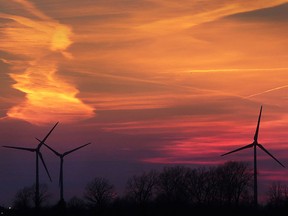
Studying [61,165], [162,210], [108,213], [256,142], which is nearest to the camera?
[256,142]

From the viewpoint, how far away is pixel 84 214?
15625 centimetres

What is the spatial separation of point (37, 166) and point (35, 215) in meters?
27.3

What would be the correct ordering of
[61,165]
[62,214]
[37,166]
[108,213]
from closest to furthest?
[37,166]
[61,165]
[62,214]
[108,213]

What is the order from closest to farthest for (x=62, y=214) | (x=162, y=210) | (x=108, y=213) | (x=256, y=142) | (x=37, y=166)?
(x=256, y=142) → (x=37, y=166) → (x=62, y=214) → (x=108, y=213) → (x=162, y=210)

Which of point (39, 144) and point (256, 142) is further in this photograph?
point (39, 144)

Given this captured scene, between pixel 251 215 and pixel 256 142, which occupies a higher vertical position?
pixel 256 142

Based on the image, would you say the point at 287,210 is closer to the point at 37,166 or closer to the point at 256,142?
the point at 256,142

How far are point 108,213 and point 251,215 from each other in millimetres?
28096

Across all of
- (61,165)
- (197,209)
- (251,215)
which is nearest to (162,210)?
(197,209)

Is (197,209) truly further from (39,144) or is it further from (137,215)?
(39,144)

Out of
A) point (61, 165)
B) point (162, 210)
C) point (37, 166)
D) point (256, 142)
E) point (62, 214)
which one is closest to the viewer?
point (256, 142)

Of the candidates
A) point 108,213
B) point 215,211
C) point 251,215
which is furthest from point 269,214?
point 108,213

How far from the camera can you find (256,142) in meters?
111

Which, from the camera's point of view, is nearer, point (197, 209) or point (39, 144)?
point (39, 144)
